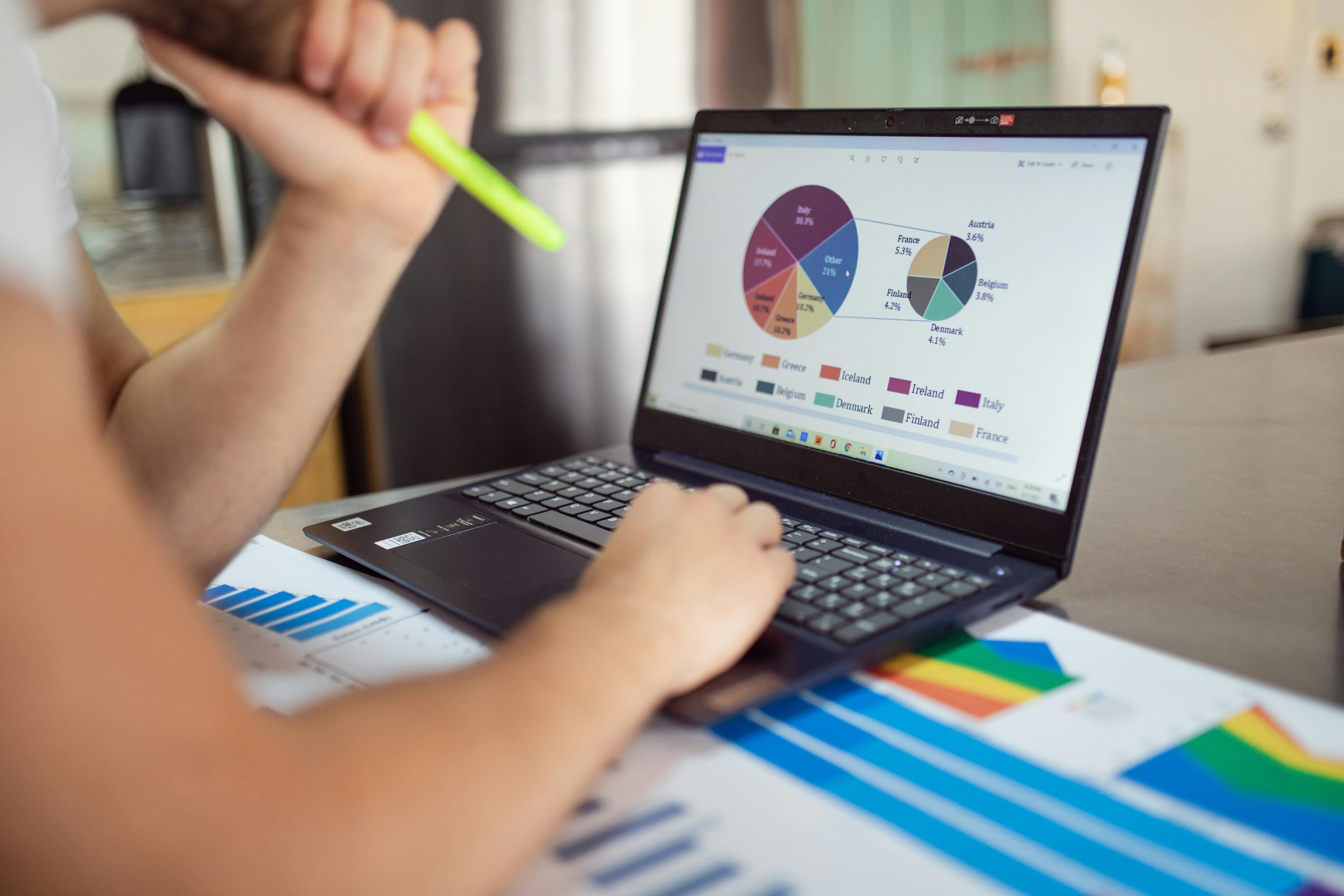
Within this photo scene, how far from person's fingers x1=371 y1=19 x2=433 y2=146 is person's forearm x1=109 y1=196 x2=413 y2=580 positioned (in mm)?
81

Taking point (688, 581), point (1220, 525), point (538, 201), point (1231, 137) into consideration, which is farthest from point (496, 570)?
point (1231, 137)

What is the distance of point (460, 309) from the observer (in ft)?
7.04

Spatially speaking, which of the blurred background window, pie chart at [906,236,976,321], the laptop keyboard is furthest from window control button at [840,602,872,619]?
the blurred background window

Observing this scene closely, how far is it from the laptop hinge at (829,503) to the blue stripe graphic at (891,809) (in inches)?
8.9

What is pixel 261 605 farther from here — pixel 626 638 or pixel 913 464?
pixel 913 464

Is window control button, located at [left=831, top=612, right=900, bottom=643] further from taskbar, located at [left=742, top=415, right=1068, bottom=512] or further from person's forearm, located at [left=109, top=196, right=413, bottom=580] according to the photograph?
person's forearm, located at [left=109, top=196, right=413, bottom=580]

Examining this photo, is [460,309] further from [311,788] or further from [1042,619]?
[311,788]

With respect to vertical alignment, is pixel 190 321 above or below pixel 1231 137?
below

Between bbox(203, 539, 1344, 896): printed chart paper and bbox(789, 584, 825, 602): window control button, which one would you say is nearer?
bbox(203, 539, 1344, 896): printed chart paper

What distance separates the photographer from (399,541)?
703 millimetres

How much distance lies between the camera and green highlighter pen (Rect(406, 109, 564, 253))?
1.86 ft

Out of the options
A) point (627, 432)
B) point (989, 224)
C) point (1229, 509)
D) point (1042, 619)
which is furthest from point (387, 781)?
point (627, 432)

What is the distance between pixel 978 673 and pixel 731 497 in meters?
0.17

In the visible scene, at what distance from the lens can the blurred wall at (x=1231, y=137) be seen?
3.75 metres
